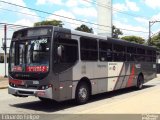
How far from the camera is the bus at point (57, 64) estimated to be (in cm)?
1286

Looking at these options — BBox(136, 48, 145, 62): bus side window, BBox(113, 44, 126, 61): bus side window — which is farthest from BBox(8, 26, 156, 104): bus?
BBox(136, 48, 145, 62): bus side window

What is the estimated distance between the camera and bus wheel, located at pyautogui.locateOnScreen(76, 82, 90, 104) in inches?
566

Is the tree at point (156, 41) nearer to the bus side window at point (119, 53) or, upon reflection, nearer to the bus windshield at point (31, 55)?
the bus side window at point (119, 53)

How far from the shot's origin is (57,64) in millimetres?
13031

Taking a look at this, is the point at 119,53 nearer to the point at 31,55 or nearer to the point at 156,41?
the point at 31,55

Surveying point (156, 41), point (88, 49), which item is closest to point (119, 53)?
point (88, 49)

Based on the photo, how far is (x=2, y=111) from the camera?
40.9 ft

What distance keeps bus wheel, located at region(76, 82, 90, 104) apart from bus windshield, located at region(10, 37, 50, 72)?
7.12ft

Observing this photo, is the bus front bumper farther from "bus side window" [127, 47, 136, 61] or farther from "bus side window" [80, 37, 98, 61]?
"bus side window" [127, 47, 136, 61]

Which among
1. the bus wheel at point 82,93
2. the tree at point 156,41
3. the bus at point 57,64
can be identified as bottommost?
the bus wheel at point 82,93

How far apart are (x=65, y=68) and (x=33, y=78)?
125 cm

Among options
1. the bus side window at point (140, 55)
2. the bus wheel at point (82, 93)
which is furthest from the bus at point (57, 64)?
the bus side window at point (140, 55)

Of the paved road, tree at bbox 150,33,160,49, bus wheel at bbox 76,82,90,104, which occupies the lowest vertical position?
the paved road

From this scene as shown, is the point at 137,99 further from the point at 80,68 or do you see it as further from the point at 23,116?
the point at 23,116
